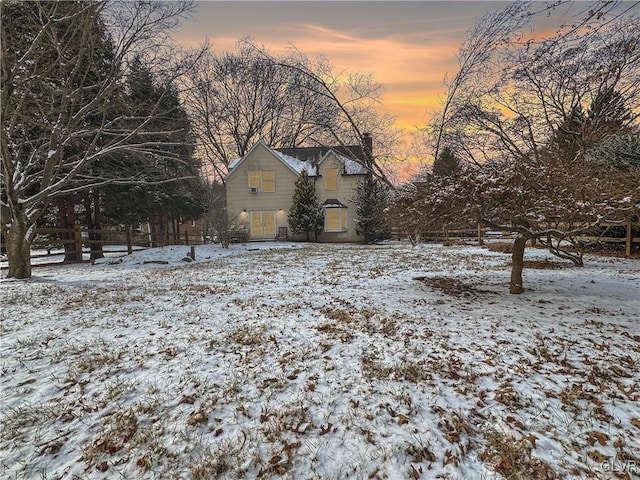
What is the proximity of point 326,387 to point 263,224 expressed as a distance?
20518 mm

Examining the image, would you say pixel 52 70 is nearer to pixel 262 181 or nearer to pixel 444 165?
pixel 444 165

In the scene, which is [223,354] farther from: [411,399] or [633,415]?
[633,415]

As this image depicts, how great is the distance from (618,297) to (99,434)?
756 centimetres

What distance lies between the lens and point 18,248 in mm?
8445

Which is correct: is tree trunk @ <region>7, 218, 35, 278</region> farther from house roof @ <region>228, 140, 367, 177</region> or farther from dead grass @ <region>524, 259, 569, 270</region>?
house roof @ <region>228, 140, 367, 177</region>

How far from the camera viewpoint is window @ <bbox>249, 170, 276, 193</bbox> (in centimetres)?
2270

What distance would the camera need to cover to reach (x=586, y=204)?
4785mm

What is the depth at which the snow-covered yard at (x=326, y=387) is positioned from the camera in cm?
217

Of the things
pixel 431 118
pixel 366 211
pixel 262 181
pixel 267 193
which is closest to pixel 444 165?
pixel 431 118

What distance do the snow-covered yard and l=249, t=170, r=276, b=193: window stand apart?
17484mm

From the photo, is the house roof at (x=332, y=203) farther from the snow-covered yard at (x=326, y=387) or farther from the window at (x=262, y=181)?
the snow-covered yard at (x=326, y=387)

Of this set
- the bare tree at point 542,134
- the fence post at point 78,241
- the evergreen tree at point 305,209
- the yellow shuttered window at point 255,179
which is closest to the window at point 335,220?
the evergreen tree at point 305,209

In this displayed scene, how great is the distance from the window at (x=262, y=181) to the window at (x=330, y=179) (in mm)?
3925

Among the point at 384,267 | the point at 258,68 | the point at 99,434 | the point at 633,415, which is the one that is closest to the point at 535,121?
the point at 384,267
